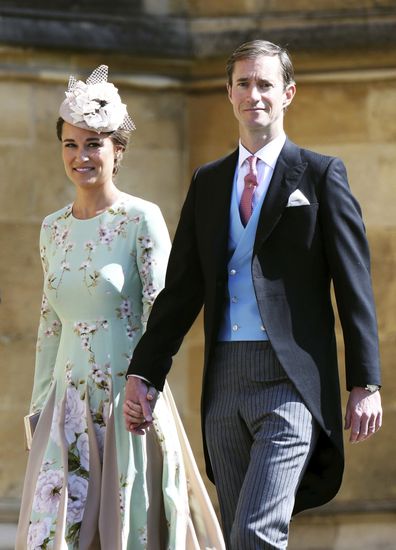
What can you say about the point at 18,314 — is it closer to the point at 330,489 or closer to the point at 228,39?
the point at 228,39

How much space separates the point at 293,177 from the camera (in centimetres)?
500

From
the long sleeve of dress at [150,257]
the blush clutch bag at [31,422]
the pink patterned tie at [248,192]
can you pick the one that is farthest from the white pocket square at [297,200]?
the blush clutch bag at [31,422]

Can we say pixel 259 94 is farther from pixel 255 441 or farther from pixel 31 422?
pixel 31 422

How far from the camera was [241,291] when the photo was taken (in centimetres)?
497

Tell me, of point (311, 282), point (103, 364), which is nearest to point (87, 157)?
point (103, 364)

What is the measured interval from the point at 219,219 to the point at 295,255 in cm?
26

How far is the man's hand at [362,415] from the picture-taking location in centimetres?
482

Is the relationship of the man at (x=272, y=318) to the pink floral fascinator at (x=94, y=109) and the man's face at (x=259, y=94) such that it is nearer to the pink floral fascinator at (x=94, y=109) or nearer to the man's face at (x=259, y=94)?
the man's face at (x=259, y=94)

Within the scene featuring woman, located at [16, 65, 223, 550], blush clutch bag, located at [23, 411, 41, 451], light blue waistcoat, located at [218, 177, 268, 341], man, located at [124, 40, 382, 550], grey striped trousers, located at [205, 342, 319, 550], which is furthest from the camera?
blush clutch bag, located at [23, 411, 41, 451]

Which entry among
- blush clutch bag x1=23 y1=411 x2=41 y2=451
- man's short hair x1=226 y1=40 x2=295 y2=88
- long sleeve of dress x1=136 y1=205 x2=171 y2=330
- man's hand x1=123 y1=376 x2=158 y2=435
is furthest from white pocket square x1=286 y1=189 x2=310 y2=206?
blush clutch bag x1=23 y1=411 x2=41 y2=451

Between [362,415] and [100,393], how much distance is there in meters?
1.19

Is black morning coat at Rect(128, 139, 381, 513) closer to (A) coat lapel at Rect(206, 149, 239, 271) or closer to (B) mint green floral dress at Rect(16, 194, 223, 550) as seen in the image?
(A) coat lapel at Rect(206, 149, 239, 271)

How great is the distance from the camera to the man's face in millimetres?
5016

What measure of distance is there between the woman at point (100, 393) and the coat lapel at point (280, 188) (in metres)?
0.82
